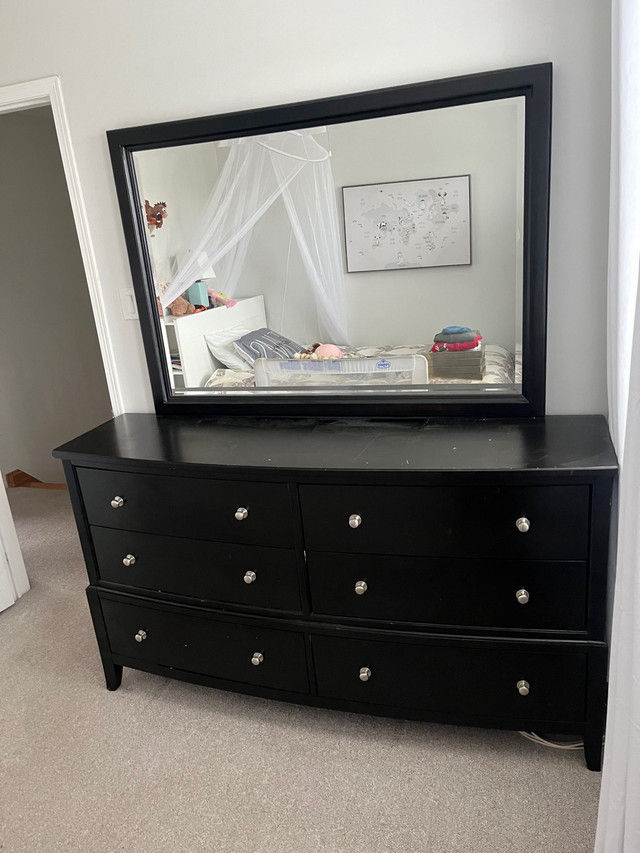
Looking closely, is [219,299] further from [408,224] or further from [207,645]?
[207,645]

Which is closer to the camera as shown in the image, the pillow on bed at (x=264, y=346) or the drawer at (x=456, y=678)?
the drawer at (x=456, y=678)

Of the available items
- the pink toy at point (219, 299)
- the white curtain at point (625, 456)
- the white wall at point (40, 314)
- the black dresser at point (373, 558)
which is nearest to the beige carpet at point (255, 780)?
the black dresser at point (373, 558)

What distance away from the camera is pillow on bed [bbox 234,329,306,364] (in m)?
2.11

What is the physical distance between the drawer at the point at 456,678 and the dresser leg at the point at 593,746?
6cm

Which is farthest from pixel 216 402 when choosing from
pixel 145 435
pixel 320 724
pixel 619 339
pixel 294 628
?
pixel 619 339

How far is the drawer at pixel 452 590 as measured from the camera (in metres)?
1.69

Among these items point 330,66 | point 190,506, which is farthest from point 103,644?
point 330,66

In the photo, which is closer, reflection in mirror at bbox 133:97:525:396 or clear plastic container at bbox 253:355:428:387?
reflection in mirror at bbox 133:97:525:396

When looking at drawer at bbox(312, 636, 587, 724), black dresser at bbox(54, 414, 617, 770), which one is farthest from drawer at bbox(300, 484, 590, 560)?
drawer at bbox(312, 636, 587, 724)

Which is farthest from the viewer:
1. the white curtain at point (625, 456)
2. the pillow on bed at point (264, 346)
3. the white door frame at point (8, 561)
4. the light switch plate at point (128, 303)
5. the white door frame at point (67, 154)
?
the white door frame at point (8, 561)

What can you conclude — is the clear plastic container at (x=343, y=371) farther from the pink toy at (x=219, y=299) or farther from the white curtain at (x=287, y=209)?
the pink toy at (x=219, y=299)

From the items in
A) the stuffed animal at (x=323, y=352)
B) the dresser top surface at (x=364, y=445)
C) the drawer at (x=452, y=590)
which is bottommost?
the drawer at (x=452, y=590)

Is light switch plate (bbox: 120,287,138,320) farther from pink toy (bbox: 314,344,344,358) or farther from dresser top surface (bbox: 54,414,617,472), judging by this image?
pink toy (bbox: 314,344,344,358)

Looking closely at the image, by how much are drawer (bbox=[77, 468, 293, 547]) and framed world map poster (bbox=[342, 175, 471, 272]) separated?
75 centimetres
